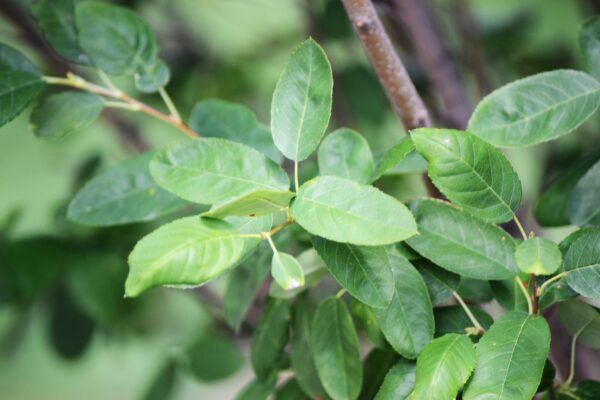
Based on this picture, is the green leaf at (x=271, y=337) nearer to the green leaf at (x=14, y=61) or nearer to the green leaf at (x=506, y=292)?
the green leaf at (x=506, y=292)

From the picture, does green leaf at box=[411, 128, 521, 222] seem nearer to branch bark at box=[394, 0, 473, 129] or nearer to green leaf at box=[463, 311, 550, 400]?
green leaf at box=[463, 311, 550, 400]

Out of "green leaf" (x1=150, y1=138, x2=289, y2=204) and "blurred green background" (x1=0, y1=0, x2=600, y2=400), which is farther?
"blurred green background" (x1=0, y1=0, x2=600, y2=400)

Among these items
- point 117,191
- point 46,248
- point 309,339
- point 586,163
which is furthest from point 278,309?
point 46,248

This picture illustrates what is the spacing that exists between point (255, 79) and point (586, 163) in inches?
30.1

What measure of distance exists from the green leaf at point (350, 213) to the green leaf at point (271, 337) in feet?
0.62

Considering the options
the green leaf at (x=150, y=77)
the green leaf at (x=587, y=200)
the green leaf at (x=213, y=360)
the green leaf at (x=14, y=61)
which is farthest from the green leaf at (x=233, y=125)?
the green leaf at (x=213, y=360)

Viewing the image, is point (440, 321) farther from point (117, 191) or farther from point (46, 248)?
point (46, 248)

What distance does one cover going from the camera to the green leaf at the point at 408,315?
457 mm

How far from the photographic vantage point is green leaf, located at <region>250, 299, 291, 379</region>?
0.58 meters

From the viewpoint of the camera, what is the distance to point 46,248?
2.83 feet

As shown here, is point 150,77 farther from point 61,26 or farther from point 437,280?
point 437,280

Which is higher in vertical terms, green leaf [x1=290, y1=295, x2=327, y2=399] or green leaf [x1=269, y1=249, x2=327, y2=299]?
green leaf [x1=269, y1=249, x2=327, y2=299]

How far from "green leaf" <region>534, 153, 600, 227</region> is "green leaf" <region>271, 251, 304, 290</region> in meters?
0.27

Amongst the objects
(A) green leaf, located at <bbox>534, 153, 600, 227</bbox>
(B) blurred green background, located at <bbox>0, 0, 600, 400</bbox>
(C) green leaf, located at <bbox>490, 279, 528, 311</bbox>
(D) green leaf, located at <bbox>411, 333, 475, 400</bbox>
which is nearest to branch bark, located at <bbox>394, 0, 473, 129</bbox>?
(B) blurred green background, located at <bbox>0, 0, 600, 400</bbox>
